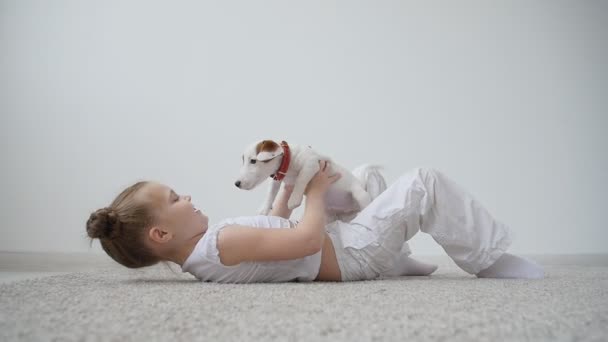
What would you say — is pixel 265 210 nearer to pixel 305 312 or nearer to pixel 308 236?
pixel 308 236

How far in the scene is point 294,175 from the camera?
61.3 inches

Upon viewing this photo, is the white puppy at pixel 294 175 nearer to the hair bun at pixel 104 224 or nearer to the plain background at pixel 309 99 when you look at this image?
the hair bun at pixel 104 224

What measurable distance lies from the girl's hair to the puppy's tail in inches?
31.0

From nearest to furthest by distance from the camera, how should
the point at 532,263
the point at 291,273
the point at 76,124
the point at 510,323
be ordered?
the point at 510,323 → the point at 291,273 → the point at 532,263 → the point at 76,124

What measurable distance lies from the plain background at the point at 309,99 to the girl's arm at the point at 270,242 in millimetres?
2006

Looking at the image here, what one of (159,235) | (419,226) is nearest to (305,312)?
(159,235)

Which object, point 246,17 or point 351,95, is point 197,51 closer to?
point 246,17

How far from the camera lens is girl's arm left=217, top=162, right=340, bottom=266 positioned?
112cm

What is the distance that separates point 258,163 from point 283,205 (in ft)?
0.61

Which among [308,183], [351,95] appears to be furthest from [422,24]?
[308,183]

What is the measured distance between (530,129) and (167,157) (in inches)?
94.5

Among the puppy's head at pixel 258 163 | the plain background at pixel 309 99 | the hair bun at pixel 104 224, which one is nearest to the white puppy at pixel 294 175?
the puppy's head at pixel 258 163

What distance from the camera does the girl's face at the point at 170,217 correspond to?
45.5 inches

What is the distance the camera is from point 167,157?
124 inches
